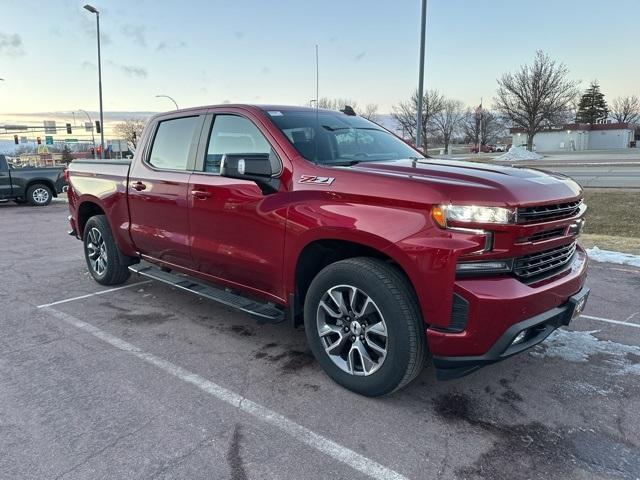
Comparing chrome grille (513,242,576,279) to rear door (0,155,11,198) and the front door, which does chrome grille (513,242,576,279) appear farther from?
rear door (0,155,11,198)

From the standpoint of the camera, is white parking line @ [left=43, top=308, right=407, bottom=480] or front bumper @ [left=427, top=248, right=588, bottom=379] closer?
white parking line @ [left=43, top=308, right=407, bottom=480]

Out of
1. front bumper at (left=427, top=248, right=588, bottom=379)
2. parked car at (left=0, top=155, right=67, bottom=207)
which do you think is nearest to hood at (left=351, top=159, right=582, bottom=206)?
front bumper at (left=427, top=248, right=588, bottom=379)

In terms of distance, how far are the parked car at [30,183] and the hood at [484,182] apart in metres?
15.7

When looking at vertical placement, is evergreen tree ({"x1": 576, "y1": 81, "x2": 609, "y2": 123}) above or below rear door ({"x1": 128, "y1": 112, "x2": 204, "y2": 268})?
above

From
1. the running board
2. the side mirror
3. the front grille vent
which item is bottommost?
the running board

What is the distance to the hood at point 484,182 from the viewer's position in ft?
9.24

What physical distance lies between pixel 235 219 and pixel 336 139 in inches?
41.1

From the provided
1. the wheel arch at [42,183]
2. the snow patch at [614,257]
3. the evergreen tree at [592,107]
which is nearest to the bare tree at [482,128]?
the evergreen tree at [592,107]

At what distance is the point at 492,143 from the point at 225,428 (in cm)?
10185

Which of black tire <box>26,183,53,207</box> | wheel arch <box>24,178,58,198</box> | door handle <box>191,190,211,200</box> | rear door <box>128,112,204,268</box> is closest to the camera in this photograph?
door handle <box>191,190,211,200</box>

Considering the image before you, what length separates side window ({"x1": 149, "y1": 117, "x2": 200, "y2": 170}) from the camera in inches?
180

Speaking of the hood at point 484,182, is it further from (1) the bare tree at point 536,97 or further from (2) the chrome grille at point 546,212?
(1) the bare tree at point 536,97

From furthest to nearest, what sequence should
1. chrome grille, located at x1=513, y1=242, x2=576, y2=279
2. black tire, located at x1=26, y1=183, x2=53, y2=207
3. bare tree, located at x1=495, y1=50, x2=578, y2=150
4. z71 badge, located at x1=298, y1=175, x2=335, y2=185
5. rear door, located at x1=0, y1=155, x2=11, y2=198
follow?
1. bare tree, located at x1=495, y1=50, x2=578, y2=150
2. black tire, located at x1=26, y1=183, x2=53, y2=207
3. rear door, located at x1=0, y1=155, x2=11, y2=198
4. z71 badge, located at x1=298, y1=175, x2=335, y2=185
5. chrome grille, located at x1=513, y1=242, x2=576, y2=279

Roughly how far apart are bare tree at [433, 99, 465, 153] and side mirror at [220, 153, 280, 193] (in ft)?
271
